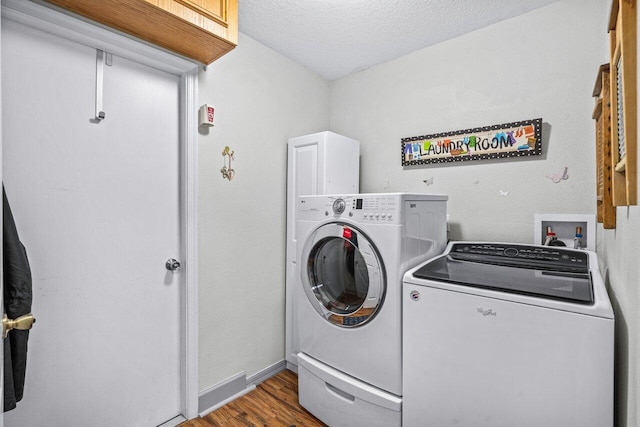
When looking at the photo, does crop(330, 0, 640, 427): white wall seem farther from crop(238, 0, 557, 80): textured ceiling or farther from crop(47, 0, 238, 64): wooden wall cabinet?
crop(47, 0, 238, 64): wooden wall cabinet

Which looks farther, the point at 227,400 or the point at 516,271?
the point at 227,400

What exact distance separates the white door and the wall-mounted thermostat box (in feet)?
6.74

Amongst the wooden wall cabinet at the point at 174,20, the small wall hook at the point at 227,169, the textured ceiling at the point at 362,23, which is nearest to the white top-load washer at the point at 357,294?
the small wall hook at the point at 227,169

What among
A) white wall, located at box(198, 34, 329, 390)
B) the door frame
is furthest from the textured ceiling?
the door frame

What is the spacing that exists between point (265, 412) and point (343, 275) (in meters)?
0.95

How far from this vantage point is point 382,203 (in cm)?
152

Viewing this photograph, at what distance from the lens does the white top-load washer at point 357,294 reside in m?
1.49

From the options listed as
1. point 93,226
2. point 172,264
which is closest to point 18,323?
point 93,226

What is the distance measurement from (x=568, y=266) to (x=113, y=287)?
2186 millimetres

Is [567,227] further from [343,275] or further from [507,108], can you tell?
[343,275]

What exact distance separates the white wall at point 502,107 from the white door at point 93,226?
151 cm

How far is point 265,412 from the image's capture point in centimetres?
186

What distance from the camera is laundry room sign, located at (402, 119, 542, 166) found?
1.79 meters

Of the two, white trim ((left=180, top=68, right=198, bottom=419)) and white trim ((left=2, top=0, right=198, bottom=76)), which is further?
white trim ((left=180, top=68, right=198, bottom=419))
